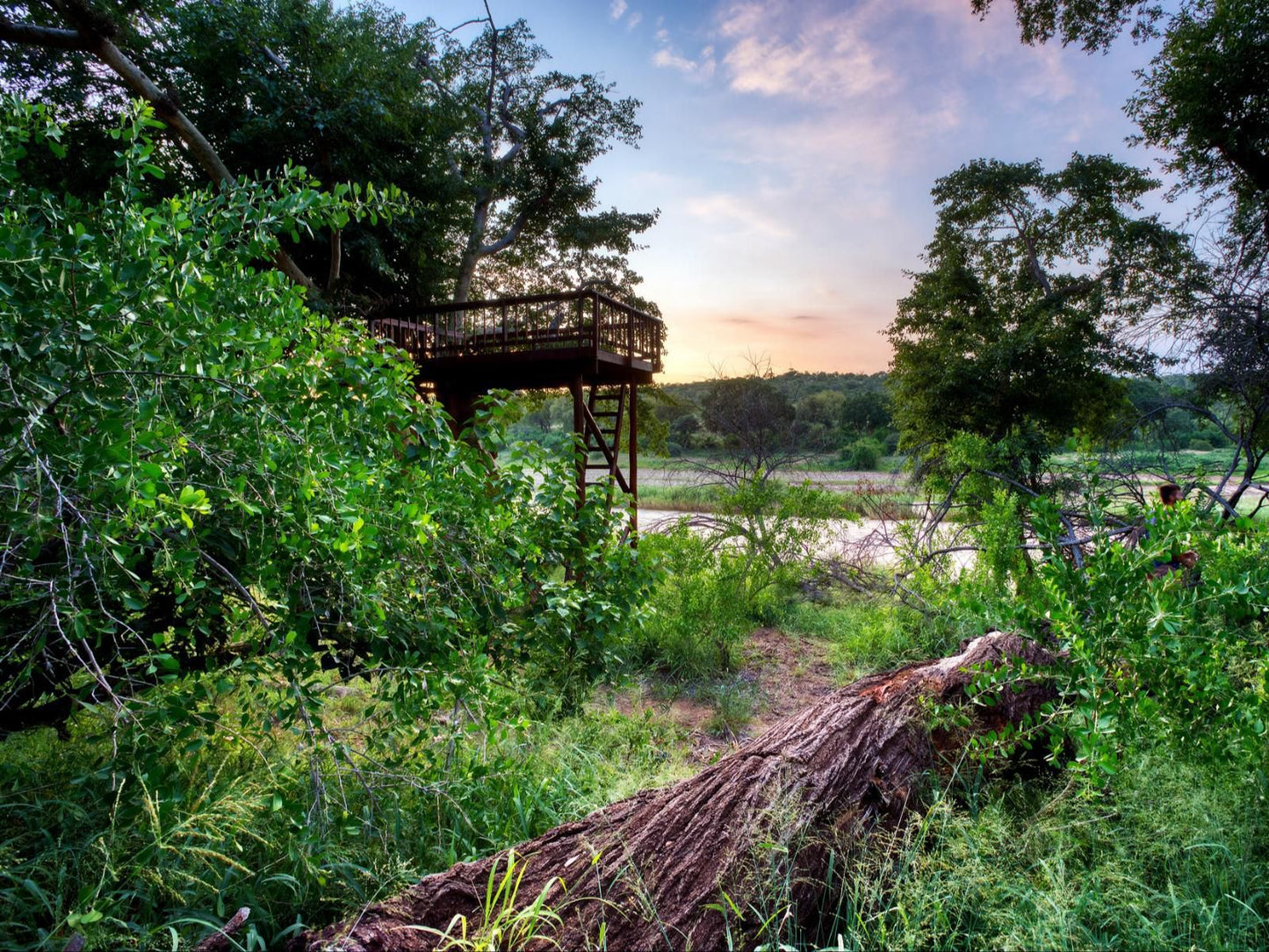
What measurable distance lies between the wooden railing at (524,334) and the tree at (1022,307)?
5.28 meters

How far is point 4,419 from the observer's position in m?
1.58

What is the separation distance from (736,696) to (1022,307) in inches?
485

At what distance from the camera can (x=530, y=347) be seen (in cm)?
1040

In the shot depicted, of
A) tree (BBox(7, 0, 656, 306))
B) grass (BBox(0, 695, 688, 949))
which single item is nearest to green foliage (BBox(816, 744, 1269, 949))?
grass (BBox(0, 695, 688, 949))

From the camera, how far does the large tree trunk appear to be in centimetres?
168

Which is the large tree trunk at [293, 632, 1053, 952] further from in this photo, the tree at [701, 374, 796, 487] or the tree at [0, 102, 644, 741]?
the tree at [701, 374, 796, 487]

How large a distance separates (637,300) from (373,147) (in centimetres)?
857

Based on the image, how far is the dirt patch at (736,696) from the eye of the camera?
420 centimetres

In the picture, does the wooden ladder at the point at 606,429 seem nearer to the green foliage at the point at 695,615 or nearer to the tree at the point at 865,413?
the green foliage at the point at 695,615

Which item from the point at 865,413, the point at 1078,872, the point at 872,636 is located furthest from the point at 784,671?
the point at 865,413

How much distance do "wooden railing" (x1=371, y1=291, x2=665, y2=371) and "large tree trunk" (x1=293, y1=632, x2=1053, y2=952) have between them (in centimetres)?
772

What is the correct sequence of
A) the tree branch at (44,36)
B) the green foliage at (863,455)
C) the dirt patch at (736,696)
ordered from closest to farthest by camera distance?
the dirt patch at (736,696)
the tree branch at (44,36)
the green foliage at (863,455)

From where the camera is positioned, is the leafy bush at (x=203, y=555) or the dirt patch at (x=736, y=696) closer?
the leafy bush at (x=203, y=555)

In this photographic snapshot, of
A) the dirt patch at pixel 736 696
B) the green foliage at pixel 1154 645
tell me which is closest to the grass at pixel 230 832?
the dirt patch at pixel 736 696
